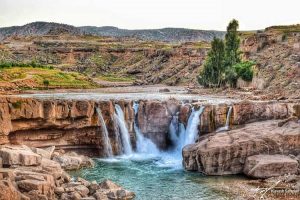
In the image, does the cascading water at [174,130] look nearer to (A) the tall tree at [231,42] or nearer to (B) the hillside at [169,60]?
(B) the hillside at [169,60]

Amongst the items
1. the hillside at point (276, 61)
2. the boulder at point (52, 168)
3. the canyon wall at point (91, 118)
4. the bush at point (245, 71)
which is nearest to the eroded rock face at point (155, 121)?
the canyon wall at point (91, 118)

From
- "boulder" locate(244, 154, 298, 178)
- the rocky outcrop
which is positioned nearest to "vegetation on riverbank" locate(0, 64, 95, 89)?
the rocky outcrop

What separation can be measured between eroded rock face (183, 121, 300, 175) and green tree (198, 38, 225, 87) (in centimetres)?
4696

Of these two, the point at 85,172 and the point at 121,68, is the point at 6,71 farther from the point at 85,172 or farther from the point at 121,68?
the point at 121,68

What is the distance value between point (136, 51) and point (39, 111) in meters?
143

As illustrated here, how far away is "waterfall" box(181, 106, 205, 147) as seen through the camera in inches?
1998

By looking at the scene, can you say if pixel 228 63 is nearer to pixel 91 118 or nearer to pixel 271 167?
pixel 91 118

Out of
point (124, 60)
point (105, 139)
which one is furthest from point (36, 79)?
point (124, 60)

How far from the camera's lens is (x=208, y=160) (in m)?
42.0

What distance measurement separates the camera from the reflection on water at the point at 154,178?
36.0 meters

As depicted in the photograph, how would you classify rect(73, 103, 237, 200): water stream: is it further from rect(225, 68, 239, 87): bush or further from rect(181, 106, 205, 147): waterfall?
rect(225, 68, 239, 87): bush

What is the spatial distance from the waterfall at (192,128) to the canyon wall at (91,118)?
1.97ft

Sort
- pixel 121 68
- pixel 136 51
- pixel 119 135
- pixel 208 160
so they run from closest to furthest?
pixel 208 160
pixel 119 135
pixel 121 68
pixel 136 51

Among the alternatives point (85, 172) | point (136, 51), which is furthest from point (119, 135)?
point (136, 51)
